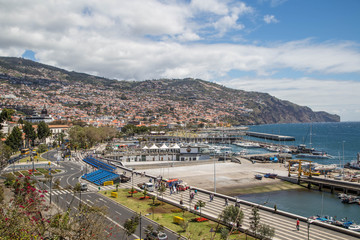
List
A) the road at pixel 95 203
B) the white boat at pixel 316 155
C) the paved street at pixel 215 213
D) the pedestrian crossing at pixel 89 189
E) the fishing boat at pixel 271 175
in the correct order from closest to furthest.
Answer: the road at pixel 95 203, the paved street at pixel 215 213, the pedestrian crossing at pixel 89 189, the fishing boat at pixel 271 175, the white boat at pixel 316 155

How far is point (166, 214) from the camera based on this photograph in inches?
854

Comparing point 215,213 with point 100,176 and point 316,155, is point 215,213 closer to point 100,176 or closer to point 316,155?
Answer: point 100,176

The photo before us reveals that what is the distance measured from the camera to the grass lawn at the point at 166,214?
695 inches

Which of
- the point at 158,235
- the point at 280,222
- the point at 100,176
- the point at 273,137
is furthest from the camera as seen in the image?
the point at 273,137

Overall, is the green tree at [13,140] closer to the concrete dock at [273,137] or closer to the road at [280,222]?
the road at [280,222]

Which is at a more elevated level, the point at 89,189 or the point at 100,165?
the point at 100,165

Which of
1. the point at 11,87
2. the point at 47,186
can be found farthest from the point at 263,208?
the point at 11,87

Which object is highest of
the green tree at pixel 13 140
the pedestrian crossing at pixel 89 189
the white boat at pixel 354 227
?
the green tree at pixel 13 140

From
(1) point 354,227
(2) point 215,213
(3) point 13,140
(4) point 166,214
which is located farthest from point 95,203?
(3) point 13,140

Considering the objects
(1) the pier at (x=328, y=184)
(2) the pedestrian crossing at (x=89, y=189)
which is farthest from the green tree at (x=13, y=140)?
(1) the pier at (x=328, y=184)

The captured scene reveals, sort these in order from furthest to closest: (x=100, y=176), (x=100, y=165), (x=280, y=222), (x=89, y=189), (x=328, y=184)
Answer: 1. (x=100, y=165)
2. (x=328, y=184)
3. (x=100, y=176)
4. (x=89, y=189)
5. (x=280, y=222)

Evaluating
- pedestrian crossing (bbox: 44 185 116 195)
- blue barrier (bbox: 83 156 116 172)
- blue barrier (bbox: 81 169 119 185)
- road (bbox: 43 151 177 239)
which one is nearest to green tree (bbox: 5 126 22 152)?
blue barrier (bbox: 83 156 116 172)

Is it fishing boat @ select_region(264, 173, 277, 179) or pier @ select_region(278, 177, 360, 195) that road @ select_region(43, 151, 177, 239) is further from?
pier @ select_region(278, 177, 360, 195)

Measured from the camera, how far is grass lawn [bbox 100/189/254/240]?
17659 mm
